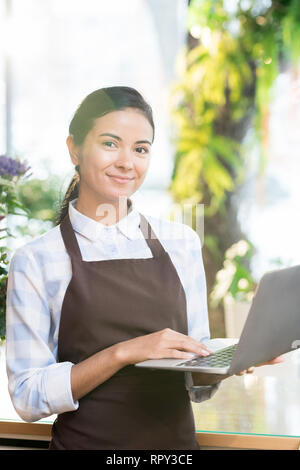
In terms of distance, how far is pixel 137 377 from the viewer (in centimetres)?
114

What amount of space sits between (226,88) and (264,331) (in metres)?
1.72

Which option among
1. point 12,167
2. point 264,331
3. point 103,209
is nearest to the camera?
point 264,331

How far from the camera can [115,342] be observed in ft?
3.70

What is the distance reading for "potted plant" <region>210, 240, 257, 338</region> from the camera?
157cm

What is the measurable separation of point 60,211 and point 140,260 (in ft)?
0.77

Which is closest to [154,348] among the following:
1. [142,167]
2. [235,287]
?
[142,167]

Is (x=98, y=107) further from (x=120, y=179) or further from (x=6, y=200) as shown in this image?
(x=6, y=200)

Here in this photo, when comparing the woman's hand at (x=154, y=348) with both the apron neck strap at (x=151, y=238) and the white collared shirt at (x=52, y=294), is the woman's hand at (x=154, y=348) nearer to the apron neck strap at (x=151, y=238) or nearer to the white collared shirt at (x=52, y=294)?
the white collared shirt at (x=52, y=294)

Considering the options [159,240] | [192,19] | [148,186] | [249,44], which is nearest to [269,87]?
[249,44]

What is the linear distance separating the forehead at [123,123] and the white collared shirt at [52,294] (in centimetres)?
18

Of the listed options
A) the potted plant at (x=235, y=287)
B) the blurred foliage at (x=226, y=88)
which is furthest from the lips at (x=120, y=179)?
the blurred foliage at (x=226, y=88)

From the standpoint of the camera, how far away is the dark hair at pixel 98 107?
1.20m

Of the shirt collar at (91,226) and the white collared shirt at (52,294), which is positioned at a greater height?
the shirt collar at (91,226)

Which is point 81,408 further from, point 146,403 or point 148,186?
point 148,186
